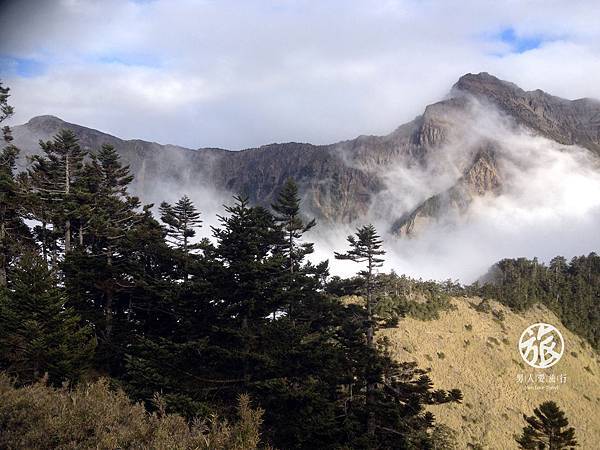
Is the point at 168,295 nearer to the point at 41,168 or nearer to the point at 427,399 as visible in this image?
the point at 427,399

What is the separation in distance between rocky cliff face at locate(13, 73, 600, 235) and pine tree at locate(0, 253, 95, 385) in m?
112

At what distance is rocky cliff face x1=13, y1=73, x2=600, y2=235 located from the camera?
130 m

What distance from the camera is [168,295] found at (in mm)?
19531

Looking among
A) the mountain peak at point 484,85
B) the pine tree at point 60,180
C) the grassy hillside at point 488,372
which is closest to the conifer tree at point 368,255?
the pine tree at point 60,180

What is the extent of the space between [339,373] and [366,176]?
122765 mm

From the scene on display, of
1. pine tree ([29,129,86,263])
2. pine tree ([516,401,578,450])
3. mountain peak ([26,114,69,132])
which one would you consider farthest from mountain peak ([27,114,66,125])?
pine tree ([516,401,578,450])

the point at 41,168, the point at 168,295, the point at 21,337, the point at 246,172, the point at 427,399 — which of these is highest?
the point at 246,172

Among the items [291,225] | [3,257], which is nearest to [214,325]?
[291,225]

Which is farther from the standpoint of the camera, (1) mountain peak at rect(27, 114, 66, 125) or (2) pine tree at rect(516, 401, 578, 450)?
(1) mountain peak at rect(27, 114, 66, 125)

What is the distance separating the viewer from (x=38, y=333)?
1547 centimetres

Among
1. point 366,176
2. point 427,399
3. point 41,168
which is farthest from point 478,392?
point 366,176

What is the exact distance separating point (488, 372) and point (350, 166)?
10341 centimetres

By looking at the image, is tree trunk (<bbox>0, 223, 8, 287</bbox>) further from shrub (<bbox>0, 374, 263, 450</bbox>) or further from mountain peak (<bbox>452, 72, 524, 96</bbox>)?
mountain peak (<bbox>452, 72, 524, 96</bbox>)

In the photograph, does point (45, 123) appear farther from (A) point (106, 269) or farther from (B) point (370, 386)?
(B) point (370, 386)
